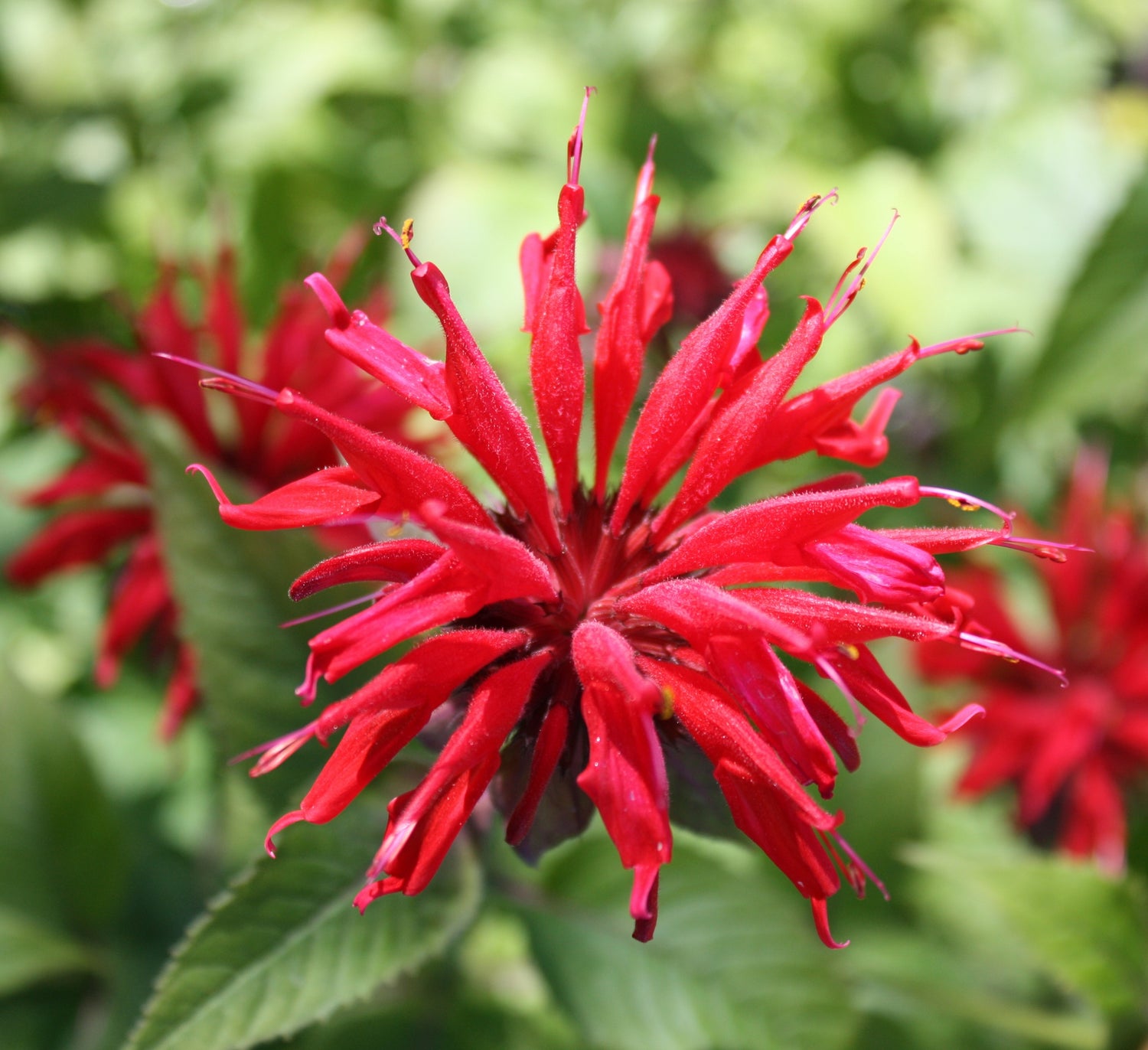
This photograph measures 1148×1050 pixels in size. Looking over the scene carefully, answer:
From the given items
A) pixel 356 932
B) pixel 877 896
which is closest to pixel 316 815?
pixel 356 932

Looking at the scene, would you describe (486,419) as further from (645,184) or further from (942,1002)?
(942,1002)

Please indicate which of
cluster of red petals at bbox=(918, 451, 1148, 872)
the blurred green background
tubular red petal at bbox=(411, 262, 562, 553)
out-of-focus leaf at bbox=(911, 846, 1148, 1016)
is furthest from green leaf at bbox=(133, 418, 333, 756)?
cluster of red petals at bbox=(918, 451, 1148, 872)

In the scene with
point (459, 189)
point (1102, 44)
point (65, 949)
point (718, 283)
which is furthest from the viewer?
point (1102, 44)

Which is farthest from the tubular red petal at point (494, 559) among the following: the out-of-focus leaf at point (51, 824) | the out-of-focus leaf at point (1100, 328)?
the out-of-focus leaf at point (1100, 328)

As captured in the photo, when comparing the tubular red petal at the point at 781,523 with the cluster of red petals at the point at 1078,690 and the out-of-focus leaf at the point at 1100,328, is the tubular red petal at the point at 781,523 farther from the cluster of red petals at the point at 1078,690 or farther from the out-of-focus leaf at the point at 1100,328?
the out-of-focus leaf at the point at 1100,328

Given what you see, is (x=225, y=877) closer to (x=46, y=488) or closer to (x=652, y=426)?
(x=46, y=488)

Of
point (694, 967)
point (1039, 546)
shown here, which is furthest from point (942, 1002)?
point (1039, 546)
